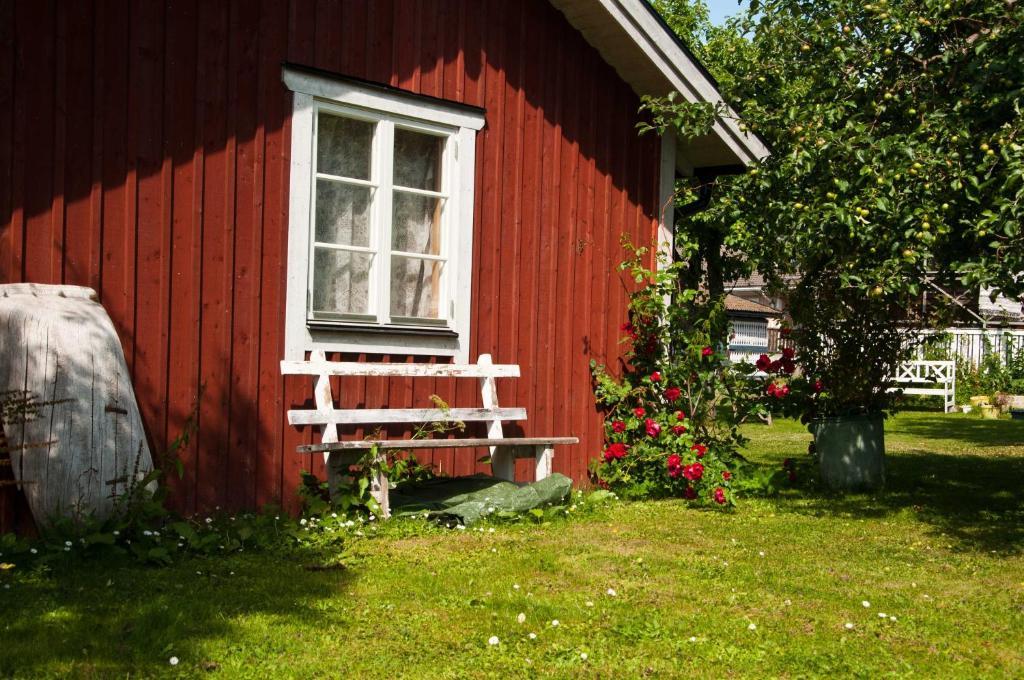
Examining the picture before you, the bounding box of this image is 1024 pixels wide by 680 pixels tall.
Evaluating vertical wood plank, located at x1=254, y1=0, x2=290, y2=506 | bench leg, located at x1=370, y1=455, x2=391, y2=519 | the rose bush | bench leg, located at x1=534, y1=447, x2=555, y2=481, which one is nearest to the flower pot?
the rose bush

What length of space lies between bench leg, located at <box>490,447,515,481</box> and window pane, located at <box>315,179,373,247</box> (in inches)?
73.3

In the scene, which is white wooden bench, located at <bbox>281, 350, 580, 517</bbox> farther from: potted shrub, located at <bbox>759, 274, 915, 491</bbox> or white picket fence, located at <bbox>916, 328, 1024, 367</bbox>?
white picket fence, located at <bbox>916, 328, 1024, 367</bbox>

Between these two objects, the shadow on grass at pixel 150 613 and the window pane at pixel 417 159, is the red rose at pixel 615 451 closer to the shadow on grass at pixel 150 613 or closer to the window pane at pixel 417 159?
the window pane at pixel 417 159

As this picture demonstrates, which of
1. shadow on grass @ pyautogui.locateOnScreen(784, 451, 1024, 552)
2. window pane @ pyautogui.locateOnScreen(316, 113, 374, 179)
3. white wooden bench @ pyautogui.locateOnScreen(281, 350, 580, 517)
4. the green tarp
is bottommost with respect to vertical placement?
shadow on grass @ pyautogui.locateOnScreen(784, 451, 1024, 552)

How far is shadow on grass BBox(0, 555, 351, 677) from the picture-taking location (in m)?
3.97

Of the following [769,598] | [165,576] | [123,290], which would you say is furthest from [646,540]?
[123,290]

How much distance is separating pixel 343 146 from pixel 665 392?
11.4ft

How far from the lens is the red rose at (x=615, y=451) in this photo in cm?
883

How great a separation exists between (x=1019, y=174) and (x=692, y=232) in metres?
4.18

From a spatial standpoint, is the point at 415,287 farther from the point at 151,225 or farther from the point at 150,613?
the point at 150,613

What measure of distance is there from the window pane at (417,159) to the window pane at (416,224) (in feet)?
0.37

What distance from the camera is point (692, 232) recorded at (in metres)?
9.94

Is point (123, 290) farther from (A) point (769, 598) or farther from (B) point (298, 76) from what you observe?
(A) point (769, 598)

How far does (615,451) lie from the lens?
29.0 feet
